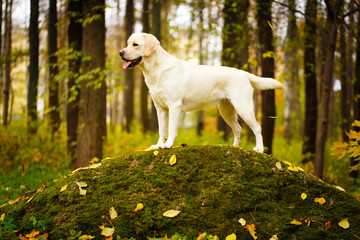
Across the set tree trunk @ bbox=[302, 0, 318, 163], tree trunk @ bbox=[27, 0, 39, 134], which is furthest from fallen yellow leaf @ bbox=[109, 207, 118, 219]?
tree trunk @ bbox=[302, 0, 318, 163]

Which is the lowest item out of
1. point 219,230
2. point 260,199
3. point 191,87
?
point 219,230

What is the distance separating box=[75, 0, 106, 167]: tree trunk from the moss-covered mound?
3.25 m

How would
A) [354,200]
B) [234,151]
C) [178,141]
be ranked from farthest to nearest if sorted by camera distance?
1. [178,141]
2. [234,151]
3. [354,200]

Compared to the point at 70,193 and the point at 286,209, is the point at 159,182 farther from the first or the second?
the point at 286,209

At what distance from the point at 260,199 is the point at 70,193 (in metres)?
2.35

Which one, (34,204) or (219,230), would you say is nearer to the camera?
(219,230)

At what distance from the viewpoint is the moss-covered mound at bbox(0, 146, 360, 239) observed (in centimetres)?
335

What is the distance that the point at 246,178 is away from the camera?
3873mm

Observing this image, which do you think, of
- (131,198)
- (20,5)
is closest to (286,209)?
(131,198)

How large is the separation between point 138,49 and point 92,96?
3.58 meters

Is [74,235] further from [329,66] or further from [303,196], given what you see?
[329,66]

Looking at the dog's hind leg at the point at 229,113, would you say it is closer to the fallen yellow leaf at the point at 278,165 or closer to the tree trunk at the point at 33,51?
the fallen yellow leaf at the point at 278,165

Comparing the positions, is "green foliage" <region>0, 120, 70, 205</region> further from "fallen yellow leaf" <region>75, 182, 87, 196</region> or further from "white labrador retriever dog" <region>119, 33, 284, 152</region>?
"white labrador retriever dog" <region>119, 33, 284, 152</region>

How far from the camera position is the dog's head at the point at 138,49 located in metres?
3.94
